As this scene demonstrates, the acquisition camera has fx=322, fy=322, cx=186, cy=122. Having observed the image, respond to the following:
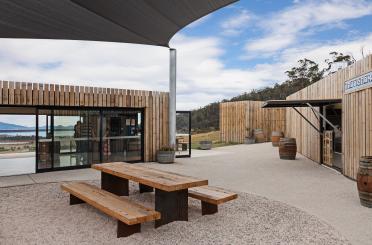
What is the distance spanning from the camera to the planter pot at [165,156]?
1072 cm

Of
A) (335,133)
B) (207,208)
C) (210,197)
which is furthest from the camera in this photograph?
(335,133)

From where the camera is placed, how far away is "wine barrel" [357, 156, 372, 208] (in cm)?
520

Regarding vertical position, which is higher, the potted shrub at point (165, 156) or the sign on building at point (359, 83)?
the sign on building at point (359, 83)

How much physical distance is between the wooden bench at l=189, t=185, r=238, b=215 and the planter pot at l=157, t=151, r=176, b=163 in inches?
225

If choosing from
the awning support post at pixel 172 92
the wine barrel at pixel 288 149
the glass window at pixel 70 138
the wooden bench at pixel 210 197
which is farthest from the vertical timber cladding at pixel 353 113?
the glass window at pixel 70 138

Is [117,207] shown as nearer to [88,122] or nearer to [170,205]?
[170,205]

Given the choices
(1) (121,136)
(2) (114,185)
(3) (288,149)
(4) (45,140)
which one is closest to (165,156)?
(1) (121,136)

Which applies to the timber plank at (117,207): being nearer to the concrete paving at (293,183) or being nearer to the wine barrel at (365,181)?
the concrete paving at (293,183)

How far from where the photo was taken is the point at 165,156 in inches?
422

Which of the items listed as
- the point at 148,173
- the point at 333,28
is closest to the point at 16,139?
the point at 148,173

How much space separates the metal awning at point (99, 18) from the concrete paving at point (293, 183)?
12.7 feet

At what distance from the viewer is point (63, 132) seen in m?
9.49

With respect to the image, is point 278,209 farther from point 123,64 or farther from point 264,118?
point 264,118

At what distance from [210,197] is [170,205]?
60cm
